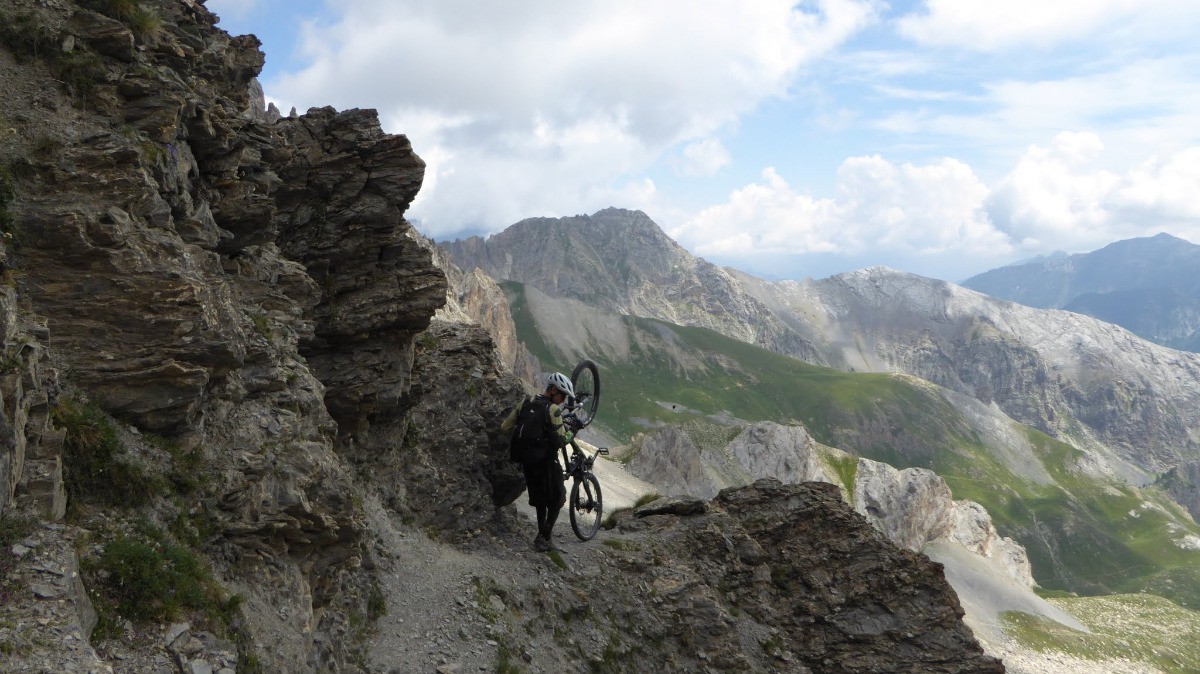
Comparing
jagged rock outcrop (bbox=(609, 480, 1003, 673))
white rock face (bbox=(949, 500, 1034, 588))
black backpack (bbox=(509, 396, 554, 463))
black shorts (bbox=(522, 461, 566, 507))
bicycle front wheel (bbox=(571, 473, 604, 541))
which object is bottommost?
white rock face (bbox=(949, 500, 1034, 588))

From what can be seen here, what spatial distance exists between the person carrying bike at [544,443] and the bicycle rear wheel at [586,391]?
85cm

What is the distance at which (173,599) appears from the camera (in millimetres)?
9852

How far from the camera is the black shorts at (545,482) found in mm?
21422

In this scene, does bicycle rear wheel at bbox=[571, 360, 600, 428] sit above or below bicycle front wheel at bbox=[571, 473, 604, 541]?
above

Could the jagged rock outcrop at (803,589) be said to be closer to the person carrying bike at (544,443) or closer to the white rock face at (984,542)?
the person carrying bike at (544,443)

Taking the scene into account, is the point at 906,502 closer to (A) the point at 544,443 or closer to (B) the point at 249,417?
(A) the point at 544,443

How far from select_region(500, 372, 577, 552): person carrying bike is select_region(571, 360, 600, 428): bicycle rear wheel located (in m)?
0.85

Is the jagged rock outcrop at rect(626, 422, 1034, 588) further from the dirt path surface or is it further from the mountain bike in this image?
the dirt path surface

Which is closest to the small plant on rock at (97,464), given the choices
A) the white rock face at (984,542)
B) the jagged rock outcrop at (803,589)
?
the jagged rock outcrop at (803,589)

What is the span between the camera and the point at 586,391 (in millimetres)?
25000

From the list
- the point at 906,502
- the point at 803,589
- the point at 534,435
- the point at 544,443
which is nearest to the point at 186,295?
the point at 534,435

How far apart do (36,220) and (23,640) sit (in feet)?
22.4

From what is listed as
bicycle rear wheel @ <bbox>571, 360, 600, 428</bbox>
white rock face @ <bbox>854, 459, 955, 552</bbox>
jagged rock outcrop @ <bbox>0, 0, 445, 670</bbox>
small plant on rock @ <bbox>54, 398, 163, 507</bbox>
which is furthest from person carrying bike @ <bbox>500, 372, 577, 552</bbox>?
white rock face @ <bbox>854, 459, 955, 552</bbox>

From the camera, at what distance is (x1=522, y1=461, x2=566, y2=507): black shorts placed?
70.3 ft
